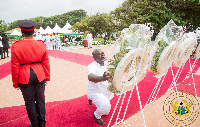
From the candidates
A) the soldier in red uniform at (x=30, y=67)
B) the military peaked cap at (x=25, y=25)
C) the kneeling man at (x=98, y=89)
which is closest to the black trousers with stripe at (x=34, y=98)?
the soldier in red uniform at (x=30, y=67)

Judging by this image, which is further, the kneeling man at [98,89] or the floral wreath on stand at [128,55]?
the kneeling man at [98,89]

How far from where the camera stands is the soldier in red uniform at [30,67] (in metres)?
2.48

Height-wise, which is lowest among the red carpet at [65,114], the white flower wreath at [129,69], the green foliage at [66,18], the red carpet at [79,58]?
the red carpet at [65,114]

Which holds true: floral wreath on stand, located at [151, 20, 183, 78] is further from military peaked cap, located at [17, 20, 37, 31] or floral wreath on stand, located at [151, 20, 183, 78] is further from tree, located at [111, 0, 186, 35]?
tree, located at [111, 0, 186, 35]

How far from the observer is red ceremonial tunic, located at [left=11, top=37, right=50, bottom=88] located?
247 centimetres

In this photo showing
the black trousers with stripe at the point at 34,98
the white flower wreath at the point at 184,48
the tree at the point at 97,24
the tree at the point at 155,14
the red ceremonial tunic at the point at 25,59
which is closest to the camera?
the red ceremonial tunic at the point at 25,59

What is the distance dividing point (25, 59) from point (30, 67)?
0.52ft

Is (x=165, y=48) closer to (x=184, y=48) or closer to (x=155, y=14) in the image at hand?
(x=184, y=48)

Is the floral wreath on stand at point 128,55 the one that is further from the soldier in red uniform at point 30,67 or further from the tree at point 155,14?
the tree at point 155,14

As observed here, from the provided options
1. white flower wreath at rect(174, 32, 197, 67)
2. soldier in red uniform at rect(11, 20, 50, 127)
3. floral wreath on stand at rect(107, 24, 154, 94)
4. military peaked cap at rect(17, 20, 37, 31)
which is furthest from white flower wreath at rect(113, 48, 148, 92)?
white flower wreath at rect(174, 32, 197, 67)

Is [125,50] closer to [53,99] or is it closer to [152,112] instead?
[152,112]

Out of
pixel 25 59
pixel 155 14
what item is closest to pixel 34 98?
pixel 25 59

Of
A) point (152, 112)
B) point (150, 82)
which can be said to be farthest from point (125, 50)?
point (150, 82)

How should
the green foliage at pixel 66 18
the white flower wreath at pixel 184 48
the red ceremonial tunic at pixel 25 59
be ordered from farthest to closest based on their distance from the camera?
1. the green foliage at pixel 66 18
2. the white flower wreath at pixel 184 48
3. the red ceremonial tunic at pixel 25 59
